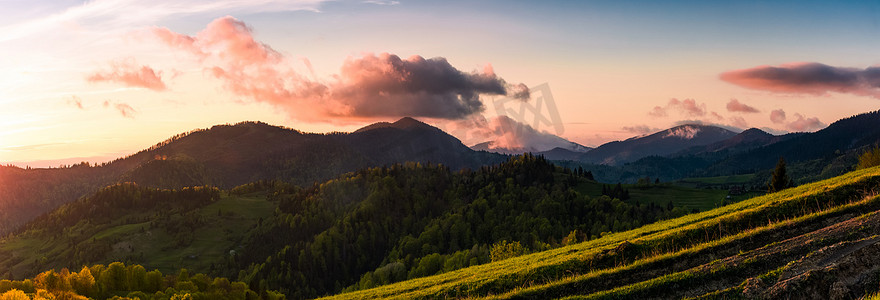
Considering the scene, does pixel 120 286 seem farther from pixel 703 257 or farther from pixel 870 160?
pixel 870 160

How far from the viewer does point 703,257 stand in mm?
34500

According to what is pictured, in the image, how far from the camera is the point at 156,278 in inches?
3469

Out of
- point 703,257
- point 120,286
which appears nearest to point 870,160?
point 703,257

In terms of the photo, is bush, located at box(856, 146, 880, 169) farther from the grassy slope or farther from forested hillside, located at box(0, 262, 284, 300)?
forested hillside, located at box(0, 262, 284, 300)

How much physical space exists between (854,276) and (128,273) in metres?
99.4

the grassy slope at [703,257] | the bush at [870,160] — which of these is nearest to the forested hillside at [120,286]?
the grassy slope at [703,257]

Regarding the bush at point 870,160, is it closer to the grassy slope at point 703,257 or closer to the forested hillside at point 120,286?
the grassy slope at point 703,257

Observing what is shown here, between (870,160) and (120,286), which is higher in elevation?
(870,160)

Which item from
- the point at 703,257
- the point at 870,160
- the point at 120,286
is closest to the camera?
the point at 703,257

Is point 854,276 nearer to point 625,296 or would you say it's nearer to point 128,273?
point 625,296

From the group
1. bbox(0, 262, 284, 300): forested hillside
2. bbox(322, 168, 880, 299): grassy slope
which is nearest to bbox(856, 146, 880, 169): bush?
bbox(322, 168, 880, 299): grassy slope

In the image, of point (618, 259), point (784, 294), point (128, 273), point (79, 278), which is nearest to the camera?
point (784, 294)

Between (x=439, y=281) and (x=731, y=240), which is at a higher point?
(x=731, y=240)

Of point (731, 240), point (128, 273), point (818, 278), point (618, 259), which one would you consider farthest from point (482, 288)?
point (128, 273)
